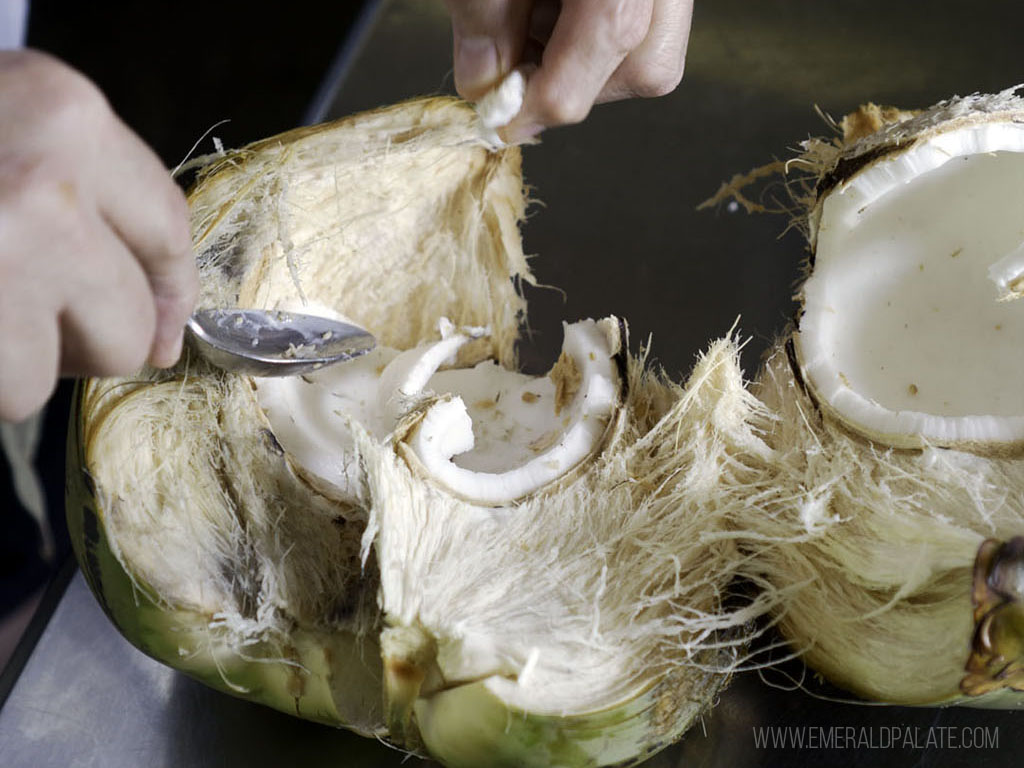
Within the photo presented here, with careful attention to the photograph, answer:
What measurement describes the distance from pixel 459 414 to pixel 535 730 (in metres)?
0.22

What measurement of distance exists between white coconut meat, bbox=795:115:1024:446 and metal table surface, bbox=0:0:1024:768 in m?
0.22

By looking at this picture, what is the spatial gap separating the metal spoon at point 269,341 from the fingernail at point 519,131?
0.61 feet

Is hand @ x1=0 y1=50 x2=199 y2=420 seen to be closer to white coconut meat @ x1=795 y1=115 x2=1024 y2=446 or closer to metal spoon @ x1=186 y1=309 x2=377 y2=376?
metal spoon @ x1=186 y1=309 x2=377 y2=376

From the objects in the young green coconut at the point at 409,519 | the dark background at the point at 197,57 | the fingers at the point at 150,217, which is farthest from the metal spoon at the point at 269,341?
the dark background at the point at 197,57

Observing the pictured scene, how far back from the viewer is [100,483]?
26.3 inches

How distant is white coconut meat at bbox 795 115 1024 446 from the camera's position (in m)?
0.74

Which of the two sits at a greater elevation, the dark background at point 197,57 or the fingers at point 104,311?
the fingers at point 104,311

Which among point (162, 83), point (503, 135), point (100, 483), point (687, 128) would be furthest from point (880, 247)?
point (162, 83)

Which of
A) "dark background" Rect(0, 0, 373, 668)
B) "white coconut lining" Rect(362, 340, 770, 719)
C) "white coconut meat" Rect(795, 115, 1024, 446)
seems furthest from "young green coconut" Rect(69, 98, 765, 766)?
"dark background" Rect(0, 0, 373, 668)

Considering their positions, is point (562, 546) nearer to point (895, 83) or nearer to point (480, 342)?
point (480, 342)

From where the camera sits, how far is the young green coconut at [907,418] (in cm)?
61

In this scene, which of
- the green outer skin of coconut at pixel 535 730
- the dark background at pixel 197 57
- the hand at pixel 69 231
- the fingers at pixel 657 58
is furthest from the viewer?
the dark background at pixel 197 57

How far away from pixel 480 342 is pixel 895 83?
2.13ft

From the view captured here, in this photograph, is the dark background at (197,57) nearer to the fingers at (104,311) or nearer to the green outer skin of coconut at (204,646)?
the green outer skin of coconut at (204,646)
